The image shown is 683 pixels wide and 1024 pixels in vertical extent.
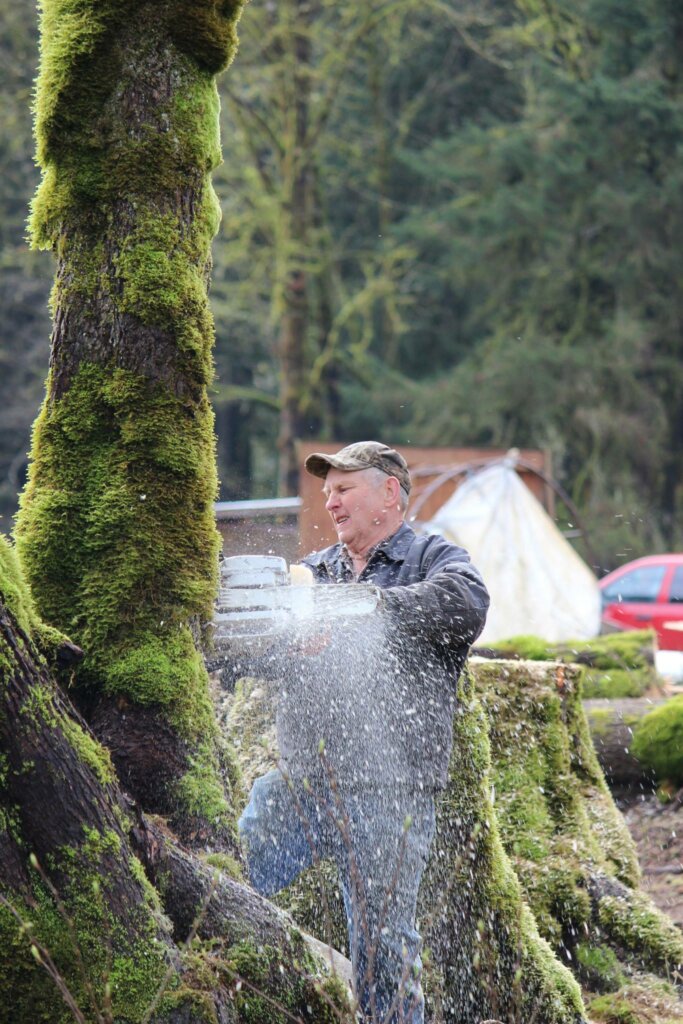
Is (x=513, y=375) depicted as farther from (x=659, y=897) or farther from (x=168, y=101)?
(x=168, y=101)

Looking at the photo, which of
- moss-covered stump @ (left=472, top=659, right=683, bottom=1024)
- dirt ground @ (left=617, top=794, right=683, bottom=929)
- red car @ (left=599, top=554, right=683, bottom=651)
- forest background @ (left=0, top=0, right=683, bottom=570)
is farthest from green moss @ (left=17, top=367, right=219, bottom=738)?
forest background @ (left=0, top=0, right=683, bottom=570)

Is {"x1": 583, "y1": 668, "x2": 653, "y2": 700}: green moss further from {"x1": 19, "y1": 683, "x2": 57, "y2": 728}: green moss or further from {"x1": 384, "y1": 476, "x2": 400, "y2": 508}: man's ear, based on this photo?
{"x1": 19, "y1": 683, "x2": 57, "y2": 728}: green moss

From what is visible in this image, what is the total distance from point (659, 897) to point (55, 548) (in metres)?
4.59

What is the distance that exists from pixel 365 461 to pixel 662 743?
4305 millimetres

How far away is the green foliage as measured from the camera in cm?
796

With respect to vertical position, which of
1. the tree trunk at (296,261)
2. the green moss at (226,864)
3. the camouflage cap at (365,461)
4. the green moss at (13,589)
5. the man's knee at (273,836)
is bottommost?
the man's knee at (273,836)

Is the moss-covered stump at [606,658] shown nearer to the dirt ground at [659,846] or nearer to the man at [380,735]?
the dirt ground at [659,846]

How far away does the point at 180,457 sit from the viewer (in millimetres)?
3508

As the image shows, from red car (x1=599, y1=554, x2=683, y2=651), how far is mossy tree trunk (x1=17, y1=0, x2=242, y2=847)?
13.4m

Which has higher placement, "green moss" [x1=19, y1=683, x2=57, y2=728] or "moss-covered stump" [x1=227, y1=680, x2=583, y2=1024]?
"green moss" [x1=19, y1=683, x2=57, y2=728]

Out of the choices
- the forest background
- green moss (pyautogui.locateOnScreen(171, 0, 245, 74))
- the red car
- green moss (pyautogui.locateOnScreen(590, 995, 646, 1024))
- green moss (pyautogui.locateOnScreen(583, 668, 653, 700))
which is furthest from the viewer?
the forest background

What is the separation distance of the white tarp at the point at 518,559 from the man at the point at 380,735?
10.4m

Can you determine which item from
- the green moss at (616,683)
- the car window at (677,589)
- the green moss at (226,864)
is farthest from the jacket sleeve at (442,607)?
the car window at (677,589)

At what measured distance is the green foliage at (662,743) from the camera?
796 cm
